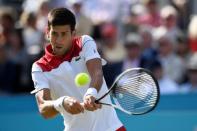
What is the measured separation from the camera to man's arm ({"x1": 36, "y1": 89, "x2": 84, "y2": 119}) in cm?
610

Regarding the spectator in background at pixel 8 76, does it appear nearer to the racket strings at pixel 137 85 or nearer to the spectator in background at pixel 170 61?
the spectator in background at pixel 170 61

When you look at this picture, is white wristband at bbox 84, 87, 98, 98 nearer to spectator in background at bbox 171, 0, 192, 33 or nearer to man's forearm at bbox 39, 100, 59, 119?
man's forearm at bbox 39, 100, 59, 119

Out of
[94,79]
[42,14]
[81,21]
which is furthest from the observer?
[42,14]

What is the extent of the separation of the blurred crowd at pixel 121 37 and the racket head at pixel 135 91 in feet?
15.4

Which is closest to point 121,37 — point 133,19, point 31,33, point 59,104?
point 133,19

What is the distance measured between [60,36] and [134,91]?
82cm

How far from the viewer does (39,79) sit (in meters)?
6.77

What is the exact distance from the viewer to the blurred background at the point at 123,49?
1109 cm

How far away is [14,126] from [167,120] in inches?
90.5

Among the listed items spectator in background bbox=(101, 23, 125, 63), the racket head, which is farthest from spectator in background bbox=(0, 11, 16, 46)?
the racket head

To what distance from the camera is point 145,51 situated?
1184 centimetres

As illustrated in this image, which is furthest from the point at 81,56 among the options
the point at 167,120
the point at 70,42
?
the point at 167,120

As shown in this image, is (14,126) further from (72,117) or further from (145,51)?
(72,117)

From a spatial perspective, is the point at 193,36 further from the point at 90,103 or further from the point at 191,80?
the point at 90,103
